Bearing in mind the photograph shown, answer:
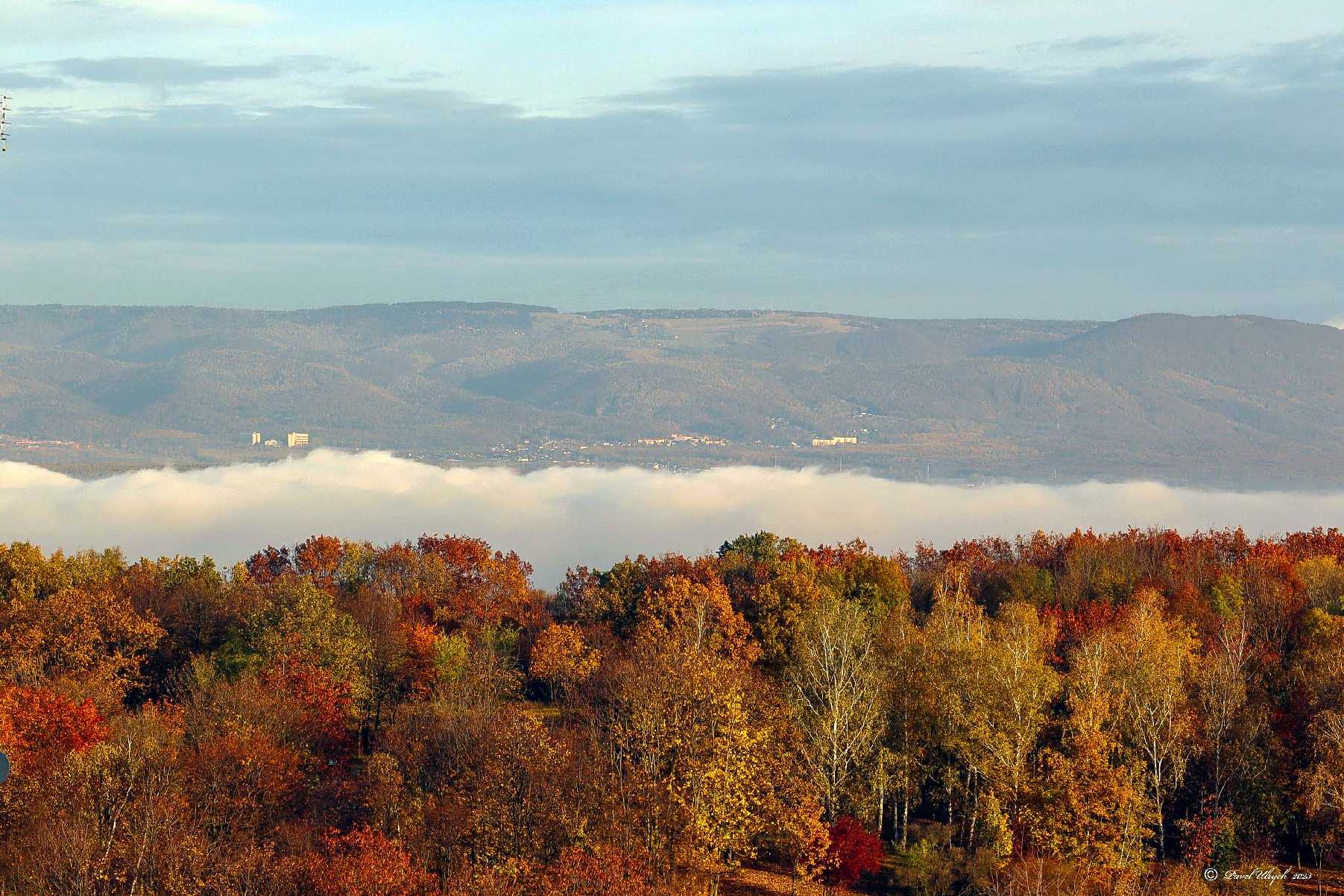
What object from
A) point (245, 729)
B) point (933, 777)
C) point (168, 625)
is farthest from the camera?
point (168, 625)

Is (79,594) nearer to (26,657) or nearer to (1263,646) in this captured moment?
(26,657)

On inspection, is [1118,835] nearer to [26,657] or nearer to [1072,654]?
[1072,654]

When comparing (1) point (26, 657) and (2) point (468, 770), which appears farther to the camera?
(1) point (26, 657)

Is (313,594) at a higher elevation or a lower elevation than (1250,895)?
higher

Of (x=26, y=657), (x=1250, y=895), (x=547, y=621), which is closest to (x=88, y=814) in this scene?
(x=26, y=657)

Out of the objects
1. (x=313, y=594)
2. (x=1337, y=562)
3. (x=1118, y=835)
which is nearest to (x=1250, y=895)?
(x=1118, y=835)

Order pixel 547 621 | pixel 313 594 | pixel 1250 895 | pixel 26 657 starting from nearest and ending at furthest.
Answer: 1. pixel 1250 895
2. pixel 26 657
3. pixel 313 594
4. pixel 547 621
